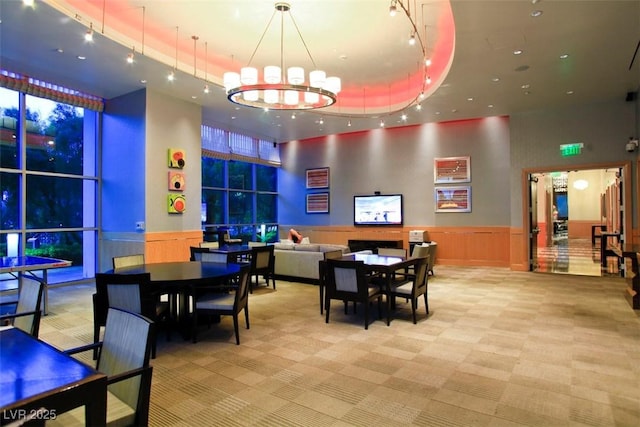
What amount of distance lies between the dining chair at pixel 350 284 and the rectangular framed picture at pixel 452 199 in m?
6.01

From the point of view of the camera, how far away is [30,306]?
8.74 ft

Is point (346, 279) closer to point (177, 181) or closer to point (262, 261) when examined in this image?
point (262, 261)

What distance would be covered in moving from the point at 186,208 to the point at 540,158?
798 cm

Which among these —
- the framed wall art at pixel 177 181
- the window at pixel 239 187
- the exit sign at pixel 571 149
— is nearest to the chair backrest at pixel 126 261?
the framed wall art at pixel 177 181

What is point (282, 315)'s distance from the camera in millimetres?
5133

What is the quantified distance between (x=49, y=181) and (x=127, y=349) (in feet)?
23.2

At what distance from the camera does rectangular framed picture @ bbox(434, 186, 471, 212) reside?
389 inches

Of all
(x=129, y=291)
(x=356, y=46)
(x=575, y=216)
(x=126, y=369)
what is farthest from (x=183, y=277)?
(x=575, y=216)

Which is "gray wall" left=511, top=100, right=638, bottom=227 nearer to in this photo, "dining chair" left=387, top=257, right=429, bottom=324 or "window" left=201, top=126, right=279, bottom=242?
"dining chair" left=387, top=257, right=429, bottom=324

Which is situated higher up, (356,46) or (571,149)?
(356,46)

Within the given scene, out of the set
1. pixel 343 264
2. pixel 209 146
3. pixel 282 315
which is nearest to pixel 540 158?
pixel 343 264

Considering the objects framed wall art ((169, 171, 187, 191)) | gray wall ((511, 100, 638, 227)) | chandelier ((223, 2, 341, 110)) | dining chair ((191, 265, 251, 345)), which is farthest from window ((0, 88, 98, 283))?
gray wall ((511, 100, 638, 227))

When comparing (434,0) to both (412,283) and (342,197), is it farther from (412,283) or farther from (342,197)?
(342,197)

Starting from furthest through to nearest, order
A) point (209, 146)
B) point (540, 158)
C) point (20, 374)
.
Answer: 1. point (209, 146)
2. point (540, 158)
3. point (20, 374)
